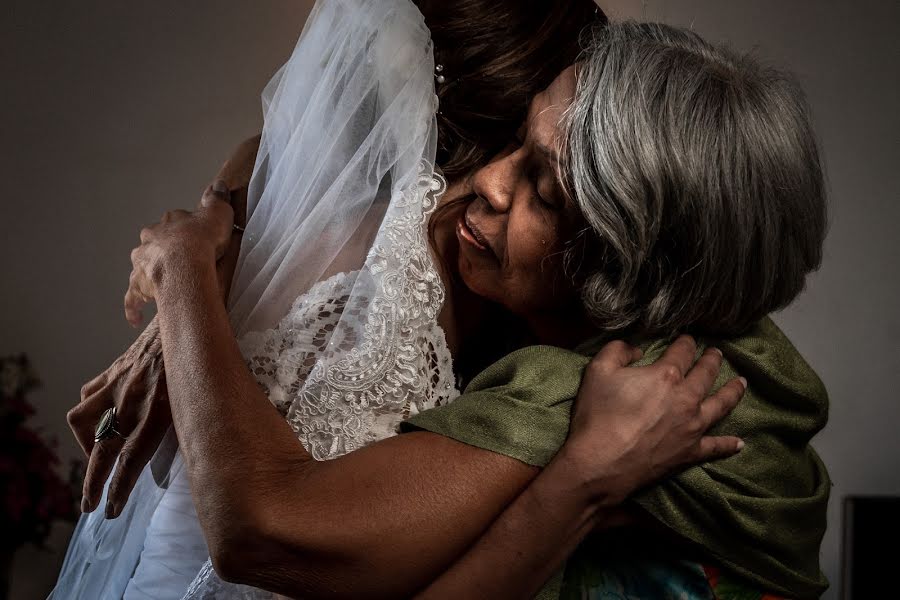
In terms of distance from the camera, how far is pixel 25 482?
2.60 metres

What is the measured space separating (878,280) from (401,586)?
2.27 meters

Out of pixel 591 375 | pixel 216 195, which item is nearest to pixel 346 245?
pixel 216 195

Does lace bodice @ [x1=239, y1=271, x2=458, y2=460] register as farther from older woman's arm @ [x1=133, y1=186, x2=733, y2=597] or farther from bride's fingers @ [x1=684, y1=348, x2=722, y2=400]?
bride's fingers @ [x1=684, y1=348, x2=722, y2=400]

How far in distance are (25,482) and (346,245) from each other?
167cm

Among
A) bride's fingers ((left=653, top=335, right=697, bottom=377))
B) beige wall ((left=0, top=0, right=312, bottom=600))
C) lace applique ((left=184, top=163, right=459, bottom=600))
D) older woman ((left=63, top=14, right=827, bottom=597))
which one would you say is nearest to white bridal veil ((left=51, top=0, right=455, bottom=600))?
lace applique ((left=184, top=163, right=459, bottom=600))

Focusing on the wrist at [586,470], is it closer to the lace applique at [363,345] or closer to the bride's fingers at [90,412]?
the lace applique at [363,345]

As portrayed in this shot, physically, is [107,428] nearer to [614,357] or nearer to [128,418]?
[128,418]

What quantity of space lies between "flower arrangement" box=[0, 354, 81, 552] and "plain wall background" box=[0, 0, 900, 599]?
156 millimetres

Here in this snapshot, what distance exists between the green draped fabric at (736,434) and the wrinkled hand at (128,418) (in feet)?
1.32

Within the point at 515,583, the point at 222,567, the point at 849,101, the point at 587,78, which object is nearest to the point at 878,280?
the point at 849,101

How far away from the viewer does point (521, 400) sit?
1.26m

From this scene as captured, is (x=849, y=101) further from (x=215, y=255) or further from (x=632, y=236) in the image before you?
(x=215, y=255)

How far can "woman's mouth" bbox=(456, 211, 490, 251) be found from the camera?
1.48m

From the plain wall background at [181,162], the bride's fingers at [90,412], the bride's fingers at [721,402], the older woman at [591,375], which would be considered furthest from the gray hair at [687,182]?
the plain wall background at [181,162]
